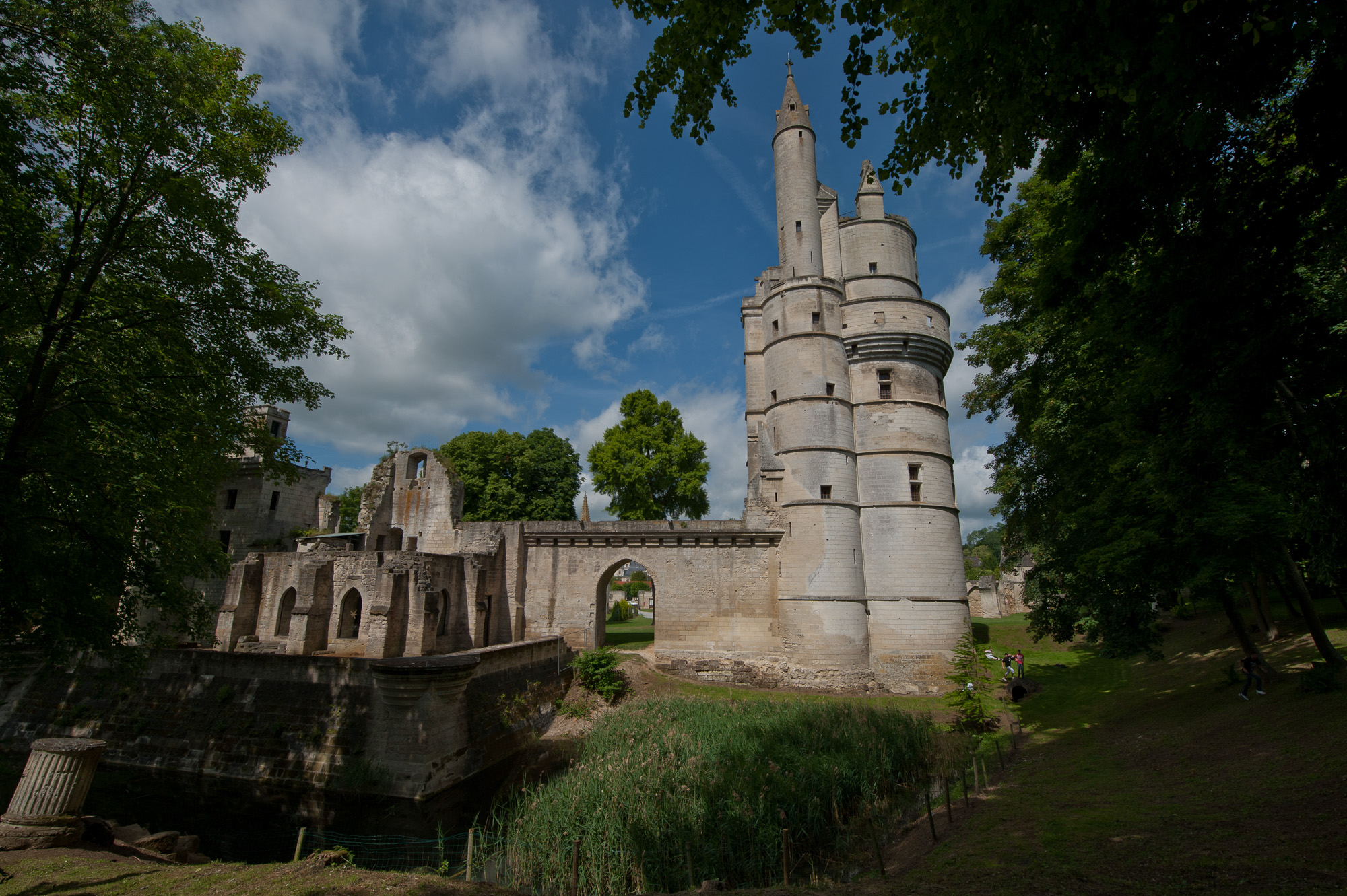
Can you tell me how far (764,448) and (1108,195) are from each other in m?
16.3

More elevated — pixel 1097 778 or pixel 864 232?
pixel 864 232

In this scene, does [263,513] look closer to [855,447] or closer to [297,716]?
[297,716]

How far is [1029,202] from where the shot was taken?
15.6 meters

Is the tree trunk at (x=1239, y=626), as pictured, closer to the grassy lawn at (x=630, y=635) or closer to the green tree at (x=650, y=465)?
the grassy lawn at (x=630, y=635)

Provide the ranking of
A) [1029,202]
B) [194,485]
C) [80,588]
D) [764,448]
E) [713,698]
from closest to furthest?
[80,588] → [194,485] → [1029,202] → [713,698] → [764,448]

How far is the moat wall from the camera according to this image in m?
13.0

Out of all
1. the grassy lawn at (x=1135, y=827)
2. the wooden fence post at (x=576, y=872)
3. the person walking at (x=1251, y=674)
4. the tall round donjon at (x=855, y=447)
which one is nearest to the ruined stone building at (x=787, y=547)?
the tall round donjon at (x=855, y=447)

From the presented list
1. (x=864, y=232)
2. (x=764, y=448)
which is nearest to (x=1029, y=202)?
(x=864, y=232)

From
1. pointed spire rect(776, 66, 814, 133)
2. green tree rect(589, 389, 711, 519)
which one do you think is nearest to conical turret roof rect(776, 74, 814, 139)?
pointed spire rect(776, 66, 814, 133)

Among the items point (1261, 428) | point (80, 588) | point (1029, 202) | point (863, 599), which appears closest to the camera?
point (1261, 428)

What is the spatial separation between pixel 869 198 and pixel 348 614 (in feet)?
79.1

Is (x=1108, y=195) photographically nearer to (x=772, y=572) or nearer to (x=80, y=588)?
(x=80, y=588)

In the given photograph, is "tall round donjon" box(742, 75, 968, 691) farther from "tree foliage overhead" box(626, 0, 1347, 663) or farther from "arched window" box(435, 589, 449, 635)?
"tree foliage overhead" box(626, 0, 1347, 663)

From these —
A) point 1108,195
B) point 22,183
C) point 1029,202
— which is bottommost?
point 1108,195
